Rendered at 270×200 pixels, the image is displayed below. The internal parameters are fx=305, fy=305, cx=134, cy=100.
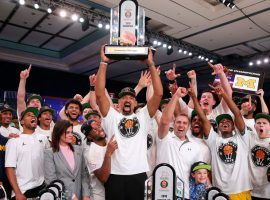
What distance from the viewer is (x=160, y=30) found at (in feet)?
26.7

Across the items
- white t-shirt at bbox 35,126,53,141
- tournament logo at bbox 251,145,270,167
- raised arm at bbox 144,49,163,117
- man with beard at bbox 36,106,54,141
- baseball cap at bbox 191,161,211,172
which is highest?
raised arm at bbox 144,49,163,117

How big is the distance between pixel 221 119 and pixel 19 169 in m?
2.43

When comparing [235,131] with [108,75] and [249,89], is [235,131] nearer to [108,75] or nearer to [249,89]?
[249,89]

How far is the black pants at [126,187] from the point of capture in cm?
309

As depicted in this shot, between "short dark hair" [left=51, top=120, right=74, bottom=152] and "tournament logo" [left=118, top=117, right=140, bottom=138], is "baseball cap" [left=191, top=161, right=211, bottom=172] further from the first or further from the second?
Result: "short dark hair" [left=51, top=120, right=74, bottom=152]

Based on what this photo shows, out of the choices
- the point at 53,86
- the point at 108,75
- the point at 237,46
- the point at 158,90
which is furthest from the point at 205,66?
the point at 158,90

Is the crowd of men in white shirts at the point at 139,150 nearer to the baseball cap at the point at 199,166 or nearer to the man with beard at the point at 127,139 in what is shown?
the man with beard at the point at 127,139

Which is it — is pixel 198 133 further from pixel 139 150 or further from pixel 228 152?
pixel 139 150

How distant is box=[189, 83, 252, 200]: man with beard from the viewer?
3.47 m

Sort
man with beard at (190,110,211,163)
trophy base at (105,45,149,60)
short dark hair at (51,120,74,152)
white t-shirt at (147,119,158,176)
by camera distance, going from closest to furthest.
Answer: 1. trophy base at (105,45,149,60)
2. short dark hair at (51,120,74,152)
3. man with beard at (190,110,211,163)
4. white t-shirt at (147,119,158,176)

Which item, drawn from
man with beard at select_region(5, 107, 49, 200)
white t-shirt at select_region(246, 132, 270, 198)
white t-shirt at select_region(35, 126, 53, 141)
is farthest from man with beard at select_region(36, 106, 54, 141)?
white t-shirt at select_region(246, 132, 270, 198)

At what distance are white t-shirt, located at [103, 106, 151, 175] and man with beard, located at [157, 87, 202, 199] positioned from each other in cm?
27

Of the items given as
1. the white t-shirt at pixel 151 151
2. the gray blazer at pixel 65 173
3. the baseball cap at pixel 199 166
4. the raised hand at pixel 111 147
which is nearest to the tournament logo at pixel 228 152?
the baseball cap at pixel 199 166

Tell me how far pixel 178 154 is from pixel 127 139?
685mm
